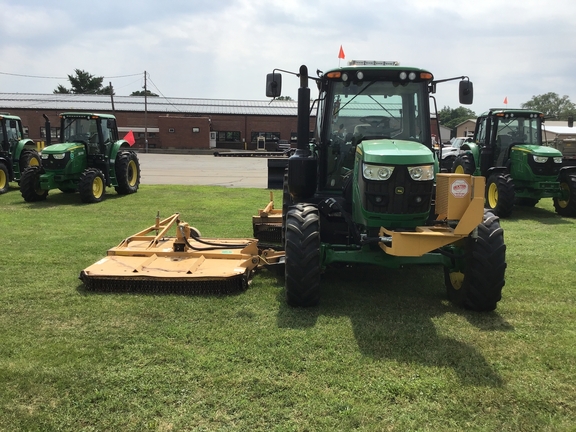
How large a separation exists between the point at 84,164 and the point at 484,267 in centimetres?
1161

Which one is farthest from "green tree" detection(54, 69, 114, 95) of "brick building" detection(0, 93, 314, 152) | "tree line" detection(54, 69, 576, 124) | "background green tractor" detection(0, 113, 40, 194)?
"background green tractor" detection(0, 113, 40, 194)

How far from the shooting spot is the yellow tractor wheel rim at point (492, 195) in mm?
11570

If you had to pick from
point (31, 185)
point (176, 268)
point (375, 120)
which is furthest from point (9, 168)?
point (375, 120)

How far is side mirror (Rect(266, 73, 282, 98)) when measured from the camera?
18.7 feet

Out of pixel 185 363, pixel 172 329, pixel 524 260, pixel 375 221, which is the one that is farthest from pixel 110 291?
pixel 524 260

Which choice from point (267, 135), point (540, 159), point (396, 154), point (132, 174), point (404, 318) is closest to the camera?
point (396, 154)

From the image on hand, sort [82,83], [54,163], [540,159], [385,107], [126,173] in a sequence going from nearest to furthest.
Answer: [385,107] < [540,159] < [54,163] < [126,173] < [82,83]

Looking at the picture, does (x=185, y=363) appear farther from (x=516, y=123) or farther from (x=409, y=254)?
(x=516, y=123)

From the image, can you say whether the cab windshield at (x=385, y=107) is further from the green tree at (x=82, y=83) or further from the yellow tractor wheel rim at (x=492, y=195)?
the green tree at (x=82, y=83)

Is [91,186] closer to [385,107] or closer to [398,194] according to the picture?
[385,107]

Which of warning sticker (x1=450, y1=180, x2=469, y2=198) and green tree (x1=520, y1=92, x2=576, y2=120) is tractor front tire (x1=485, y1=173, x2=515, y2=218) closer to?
warning sticker (x1=450, y1=180, x2=469, y2=198)

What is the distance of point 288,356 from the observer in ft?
12.8

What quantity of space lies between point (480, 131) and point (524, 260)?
6652mm

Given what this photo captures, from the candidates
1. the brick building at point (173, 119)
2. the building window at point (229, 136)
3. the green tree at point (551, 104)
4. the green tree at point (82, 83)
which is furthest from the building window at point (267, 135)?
the green tree at point (551, 104)
